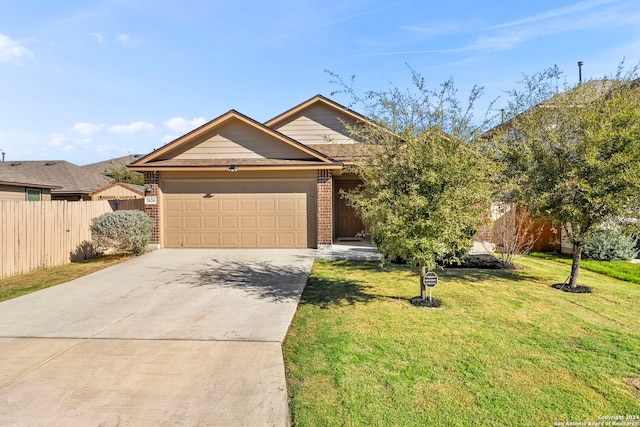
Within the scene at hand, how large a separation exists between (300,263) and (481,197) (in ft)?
18.4

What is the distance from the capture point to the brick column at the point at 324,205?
12.1m

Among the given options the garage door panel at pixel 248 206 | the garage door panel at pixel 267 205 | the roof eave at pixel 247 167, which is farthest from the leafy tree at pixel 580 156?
the garage door panel at pixel 248 206

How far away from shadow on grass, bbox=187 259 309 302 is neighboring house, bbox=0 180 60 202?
13.2 metres

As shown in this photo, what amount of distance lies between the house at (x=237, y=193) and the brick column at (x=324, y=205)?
35 mm

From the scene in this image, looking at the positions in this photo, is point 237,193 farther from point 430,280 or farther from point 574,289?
point 574,289

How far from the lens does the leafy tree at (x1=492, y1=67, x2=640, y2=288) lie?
252 inches

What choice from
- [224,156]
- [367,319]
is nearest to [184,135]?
[224,156]

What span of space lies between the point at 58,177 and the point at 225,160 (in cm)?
1702

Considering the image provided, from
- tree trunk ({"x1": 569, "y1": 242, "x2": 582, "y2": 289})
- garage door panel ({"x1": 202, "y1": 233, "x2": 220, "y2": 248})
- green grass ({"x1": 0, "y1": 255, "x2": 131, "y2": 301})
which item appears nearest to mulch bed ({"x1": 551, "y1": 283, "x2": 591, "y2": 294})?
tree trunk ({"x1": 569, "y1": 242, "x2": 582, "y2": 289})

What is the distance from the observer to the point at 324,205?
39.9ft

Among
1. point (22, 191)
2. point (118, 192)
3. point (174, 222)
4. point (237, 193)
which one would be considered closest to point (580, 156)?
point (237, 193)

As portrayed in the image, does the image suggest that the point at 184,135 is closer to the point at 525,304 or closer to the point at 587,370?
the point at 525,304

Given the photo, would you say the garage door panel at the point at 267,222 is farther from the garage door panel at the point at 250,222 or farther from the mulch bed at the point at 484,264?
the mulch bed at the point at 484,264

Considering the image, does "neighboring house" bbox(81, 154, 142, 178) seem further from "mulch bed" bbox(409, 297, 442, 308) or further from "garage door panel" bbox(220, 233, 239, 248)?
"mulch bed" bbox(409, 297, 442, 308)
